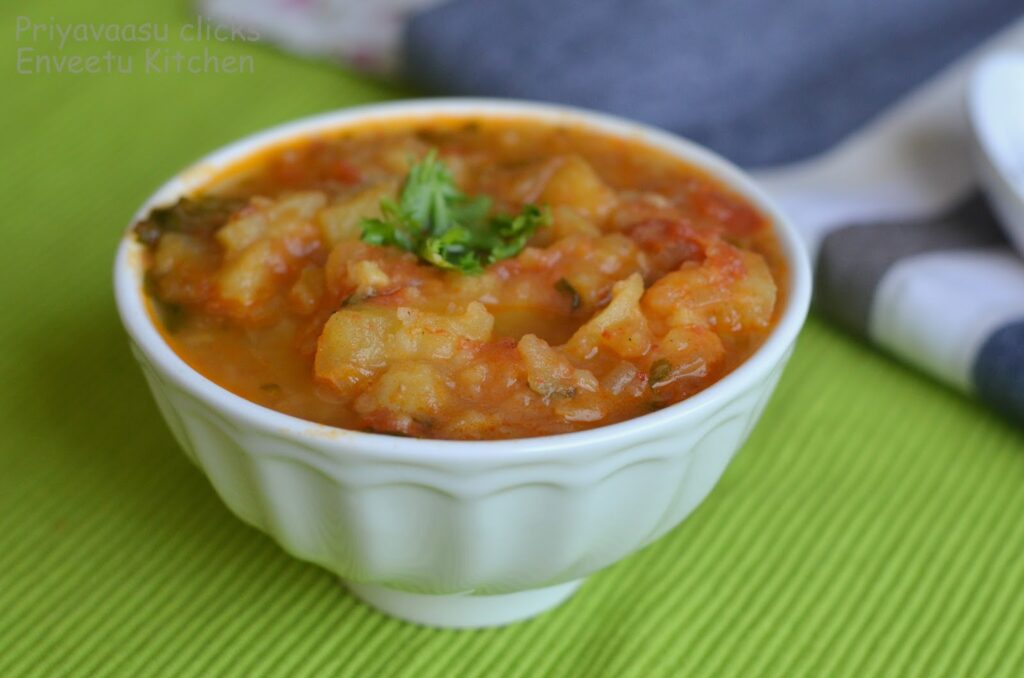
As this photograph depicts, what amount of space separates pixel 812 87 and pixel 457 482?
234 centimetres

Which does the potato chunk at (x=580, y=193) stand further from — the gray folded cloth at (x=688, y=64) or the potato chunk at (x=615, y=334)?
the gray folded cloth at (x=688, y=64)

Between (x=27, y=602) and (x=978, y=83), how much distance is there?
96.6 inches

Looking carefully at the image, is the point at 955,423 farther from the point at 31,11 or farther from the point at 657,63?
the point at 31,11

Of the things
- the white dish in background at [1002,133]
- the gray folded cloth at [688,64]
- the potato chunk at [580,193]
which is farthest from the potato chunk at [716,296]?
the gray folded cloth at [688,64]

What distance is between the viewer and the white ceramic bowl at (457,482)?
5.28 feet

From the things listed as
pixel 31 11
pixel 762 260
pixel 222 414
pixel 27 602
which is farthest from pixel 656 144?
pixel 31 11

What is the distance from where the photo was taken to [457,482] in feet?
5.31

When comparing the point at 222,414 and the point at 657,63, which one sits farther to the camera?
the point at 657,63

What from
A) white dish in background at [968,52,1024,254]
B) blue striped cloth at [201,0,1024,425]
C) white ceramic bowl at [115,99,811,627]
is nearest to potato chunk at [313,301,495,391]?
white ceramic bowl at [115,99,811,627]

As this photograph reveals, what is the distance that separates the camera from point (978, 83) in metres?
2.95

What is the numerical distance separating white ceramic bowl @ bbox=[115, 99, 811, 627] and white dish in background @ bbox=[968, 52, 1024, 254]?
96 cm

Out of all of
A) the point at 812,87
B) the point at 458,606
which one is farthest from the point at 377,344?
the point at 812,87

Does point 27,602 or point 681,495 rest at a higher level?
point 681,495

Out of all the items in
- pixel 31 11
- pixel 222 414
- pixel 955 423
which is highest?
pixel 222 414
